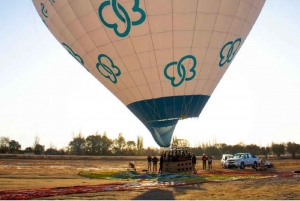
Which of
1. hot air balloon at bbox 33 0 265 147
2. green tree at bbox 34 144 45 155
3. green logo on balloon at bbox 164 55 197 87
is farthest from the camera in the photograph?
green tree at bbox 34 144 45 155

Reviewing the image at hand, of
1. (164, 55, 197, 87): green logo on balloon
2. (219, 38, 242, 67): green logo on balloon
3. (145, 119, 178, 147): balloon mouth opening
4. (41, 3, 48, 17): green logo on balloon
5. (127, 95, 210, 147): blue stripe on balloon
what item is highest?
(41, 3, 48, 17): green logo on balloon

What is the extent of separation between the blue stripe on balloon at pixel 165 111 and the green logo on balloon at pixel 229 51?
1.93 m

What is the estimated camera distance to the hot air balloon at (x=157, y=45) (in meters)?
12.8

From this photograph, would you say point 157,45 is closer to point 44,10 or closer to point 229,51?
point 229,51

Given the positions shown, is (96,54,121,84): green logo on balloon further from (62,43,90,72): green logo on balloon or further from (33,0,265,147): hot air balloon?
(62,43,90,72): green logo on balloon

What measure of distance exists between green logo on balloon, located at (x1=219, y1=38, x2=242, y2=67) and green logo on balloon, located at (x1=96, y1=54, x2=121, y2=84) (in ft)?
15.5

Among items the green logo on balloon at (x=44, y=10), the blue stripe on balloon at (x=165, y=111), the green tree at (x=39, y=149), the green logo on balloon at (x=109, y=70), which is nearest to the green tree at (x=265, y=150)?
the green tree at (x=39, y=149)

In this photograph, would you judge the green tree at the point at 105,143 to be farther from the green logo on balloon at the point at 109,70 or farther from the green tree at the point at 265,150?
the green logo on balloon at the point at 109,70

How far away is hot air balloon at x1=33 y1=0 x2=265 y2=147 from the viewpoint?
1282cm

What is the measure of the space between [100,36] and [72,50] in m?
2.78

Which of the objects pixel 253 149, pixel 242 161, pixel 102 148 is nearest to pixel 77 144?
pixel 102 148

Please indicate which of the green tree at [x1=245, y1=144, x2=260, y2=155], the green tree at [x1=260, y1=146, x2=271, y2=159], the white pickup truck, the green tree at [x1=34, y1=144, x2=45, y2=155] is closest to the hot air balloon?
the white pickup truck

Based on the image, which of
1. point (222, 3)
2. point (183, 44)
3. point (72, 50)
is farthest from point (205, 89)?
point (72, 50)

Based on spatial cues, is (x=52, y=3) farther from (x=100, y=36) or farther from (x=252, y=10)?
(x=252, y=10)
